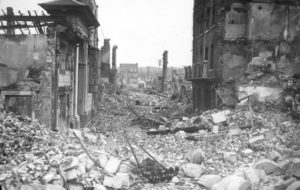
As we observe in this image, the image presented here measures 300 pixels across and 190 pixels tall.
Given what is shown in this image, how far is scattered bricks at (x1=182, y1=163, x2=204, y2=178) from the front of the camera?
934 centimetres

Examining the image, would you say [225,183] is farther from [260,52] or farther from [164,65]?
[164,65]

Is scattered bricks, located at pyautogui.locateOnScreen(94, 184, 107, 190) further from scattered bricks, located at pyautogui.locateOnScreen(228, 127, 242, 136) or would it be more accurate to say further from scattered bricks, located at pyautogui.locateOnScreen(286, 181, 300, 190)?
scattered bricks, located at pyautogui.locateOnScreen(228, 127, 242, 136)

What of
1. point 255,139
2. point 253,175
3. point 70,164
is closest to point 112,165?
point 70,164

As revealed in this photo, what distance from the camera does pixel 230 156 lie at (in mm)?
10555

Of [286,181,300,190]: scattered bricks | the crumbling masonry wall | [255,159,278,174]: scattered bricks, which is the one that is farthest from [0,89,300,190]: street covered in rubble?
the crumbling masonry wall

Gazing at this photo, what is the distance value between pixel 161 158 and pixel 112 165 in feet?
7.70

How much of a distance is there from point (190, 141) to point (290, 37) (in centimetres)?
881

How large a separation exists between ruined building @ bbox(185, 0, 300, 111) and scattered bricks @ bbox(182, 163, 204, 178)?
7.99 metres

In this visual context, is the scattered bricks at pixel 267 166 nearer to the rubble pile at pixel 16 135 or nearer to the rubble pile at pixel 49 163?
the rubble pile at pixel 49 163

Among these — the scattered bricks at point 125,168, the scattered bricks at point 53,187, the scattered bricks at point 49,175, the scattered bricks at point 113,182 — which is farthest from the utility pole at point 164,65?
the scattered bricks at point 53,187

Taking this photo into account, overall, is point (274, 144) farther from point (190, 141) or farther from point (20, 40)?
point (20, 40)

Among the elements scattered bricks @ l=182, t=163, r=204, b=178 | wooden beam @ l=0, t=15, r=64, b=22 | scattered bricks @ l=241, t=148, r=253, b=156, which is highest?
wooden beam @ l=0, t=15, r=64, b=22

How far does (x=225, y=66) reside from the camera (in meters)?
17.6

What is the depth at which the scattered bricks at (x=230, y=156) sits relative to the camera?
10.4m
